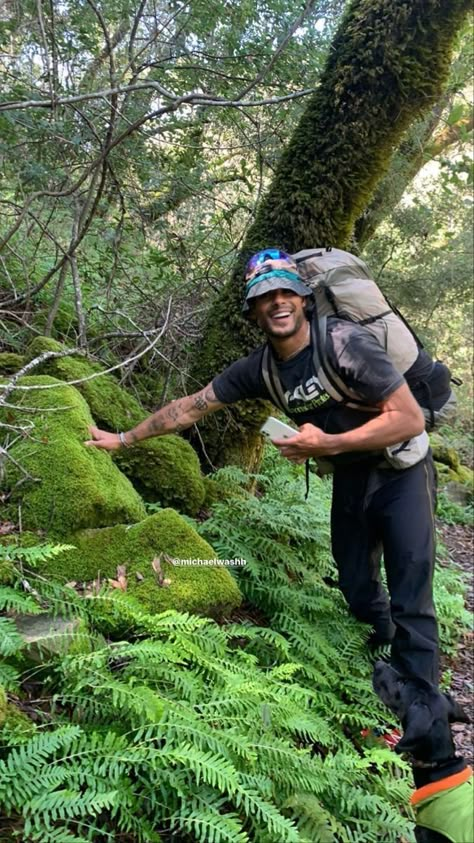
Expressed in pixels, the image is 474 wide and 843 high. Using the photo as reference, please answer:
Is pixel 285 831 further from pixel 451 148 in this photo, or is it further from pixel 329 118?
pixel 451 148

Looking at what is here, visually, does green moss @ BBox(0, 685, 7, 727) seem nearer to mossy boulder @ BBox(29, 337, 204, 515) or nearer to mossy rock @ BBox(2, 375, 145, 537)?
mossy rock @ BBox(2, 375, 145, 537)

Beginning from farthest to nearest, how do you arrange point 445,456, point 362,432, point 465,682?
point 445,456
point 465,682
point 362,432

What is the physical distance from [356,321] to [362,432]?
2.60 ft

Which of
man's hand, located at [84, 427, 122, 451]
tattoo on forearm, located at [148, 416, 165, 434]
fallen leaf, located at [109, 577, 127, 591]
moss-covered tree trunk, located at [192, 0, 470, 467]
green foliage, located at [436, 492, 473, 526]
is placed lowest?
green foliage, located at [436, 492, 473, 526]

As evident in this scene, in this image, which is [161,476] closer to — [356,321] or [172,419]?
[172,419]

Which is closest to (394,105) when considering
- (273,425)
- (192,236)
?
(192,236)

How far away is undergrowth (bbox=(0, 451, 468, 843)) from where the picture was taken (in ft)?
7.38

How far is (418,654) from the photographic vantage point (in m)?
3.62

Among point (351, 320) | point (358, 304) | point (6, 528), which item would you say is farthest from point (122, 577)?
point (358, 304)

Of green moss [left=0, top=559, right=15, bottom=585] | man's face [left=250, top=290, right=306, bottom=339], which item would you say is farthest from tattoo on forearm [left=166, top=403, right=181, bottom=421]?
green moss [left=0, top=559, right=15, bottom=585]

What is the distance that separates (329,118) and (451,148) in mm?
10537

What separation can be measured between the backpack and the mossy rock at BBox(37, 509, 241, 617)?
117cm

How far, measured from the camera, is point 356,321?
3.78m

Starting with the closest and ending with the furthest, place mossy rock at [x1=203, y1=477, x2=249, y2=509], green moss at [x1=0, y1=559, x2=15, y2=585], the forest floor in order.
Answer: green moss at [x1=0, y1=559, x2=15, y2=585] → the forest floor → mossy rock at [x1=203, y1=477, x2=249, y2=509]
